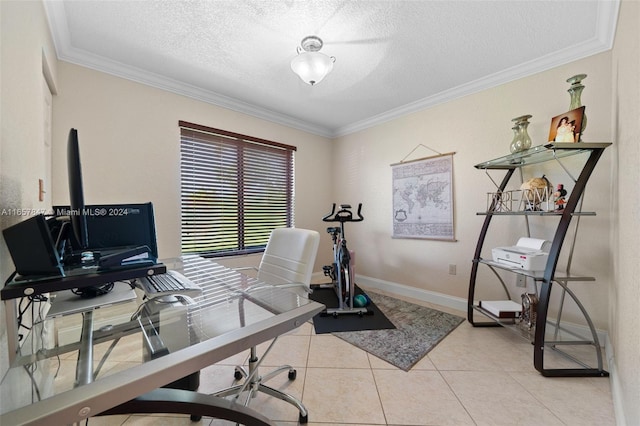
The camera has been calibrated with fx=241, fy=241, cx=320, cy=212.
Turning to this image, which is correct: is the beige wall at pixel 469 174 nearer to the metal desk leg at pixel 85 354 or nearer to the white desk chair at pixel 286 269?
the white desk chair at pixel 286 269

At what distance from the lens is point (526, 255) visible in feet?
6.12

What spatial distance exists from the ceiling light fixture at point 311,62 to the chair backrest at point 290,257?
119 centimetres

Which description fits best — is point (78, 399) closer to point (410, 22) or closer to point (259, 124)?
point (410, 22)

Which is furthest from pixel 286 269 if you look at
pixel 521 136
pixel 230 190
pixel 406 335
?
pixel 521 136

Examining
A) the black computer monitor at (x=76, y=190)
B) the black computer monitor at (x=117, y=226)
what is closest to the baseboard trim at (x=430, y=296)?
the black computer monitor at (x=117, y=226)

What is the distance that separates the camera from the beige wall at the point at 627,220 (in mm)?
1107

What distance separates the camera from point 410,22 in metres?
1.76

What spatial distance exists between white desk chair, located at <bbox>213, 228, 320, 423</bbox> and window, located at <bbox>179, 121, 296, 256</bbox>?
131 centimetres

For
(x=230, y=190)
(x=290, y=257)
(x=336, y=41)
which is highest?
(x=336, y=41)

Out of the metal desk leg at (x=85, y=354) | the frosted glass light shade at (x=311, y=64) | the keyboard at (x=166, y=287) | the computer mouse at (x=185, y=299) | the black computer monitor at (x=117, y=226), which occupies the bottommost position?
the metal desk leg at (x=85, y=354)

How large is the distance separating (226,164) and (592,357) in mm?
3861

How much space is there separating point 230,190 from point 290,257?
177 centimetres

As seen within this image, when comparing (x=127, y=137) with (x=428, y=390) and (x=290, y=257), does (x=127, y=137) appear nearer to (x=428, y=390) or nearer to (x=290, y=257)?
(x=290, y=257)

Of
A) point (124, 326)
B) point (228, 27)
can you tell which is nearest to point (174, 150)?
point (228, 27)
